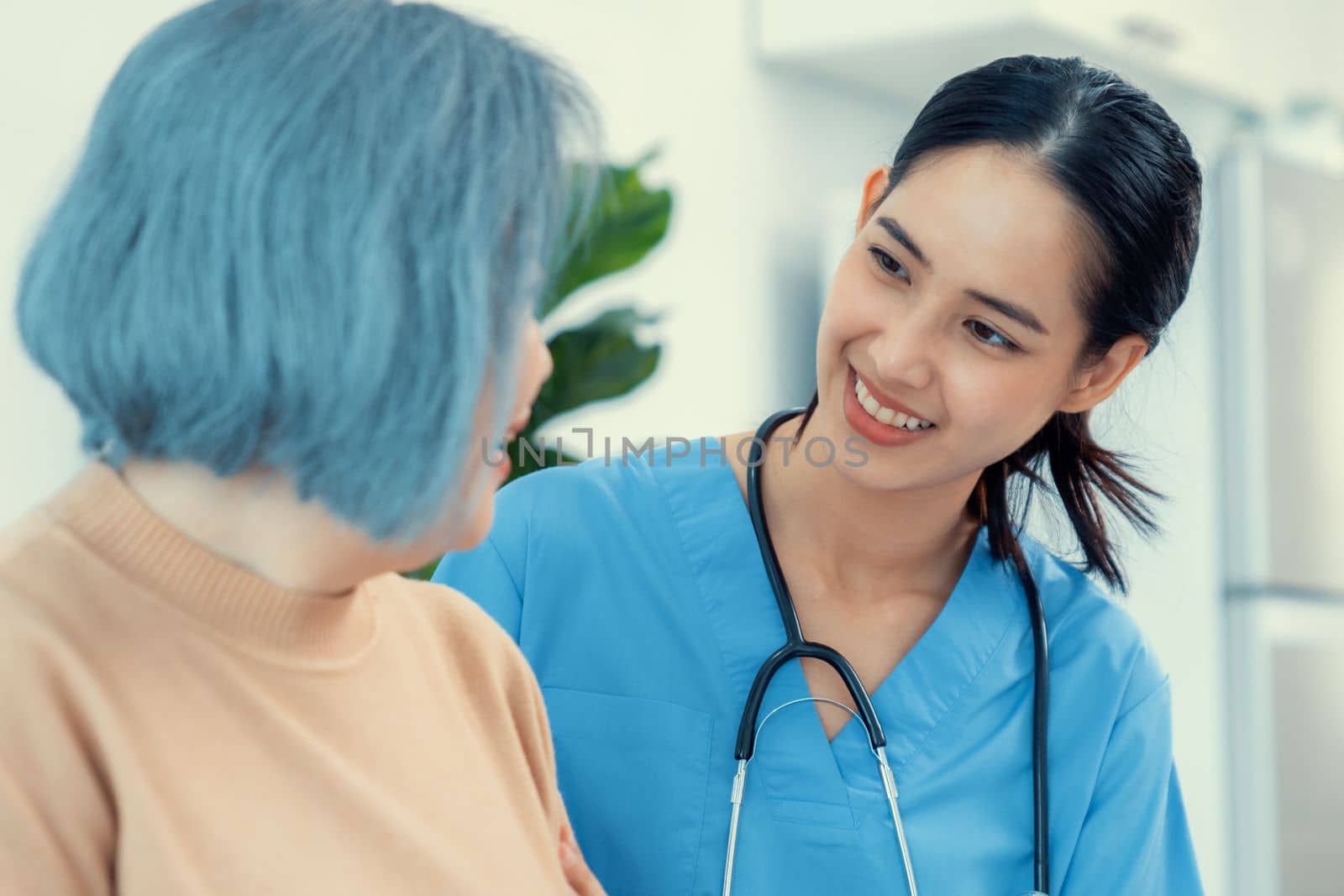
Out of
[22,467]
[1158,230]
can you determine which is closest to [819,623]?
[1158,230]

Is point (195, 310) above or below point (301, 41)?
below

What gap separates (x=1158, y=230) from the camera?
3.84 feet

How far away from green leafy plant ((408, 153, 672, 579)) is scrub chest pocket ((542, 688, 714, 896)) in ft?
2.03

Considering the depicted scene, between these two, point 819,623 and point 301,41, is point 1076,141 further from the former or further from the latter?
point 301,41

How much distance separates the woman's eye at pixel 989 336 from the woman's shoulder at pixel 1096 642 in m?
0.31

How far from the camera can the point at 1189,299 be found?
106 inches

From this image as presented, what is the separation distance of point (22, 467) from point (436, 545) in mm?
1077

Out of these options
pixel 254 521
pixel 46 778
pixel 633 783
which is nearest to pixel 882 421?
pixel 633 783

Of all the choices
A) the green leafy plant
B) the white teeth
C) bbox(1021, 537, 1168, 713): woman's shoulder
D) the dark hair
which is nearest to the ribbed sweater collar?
the white teeth

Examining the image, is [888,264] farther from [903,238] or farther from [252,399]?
[252,399]

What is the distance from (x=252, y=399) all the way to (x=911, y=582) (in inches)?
33.8

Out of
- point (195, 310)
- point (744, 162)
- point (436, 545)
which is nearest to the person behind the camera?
point (195, 310)

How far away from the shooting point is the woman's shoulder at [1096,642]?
126 cm

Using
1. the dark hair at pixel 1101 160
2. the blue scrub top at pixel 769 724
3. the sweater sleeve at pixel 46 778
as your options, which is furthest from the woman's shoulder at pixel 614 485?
the sweater sleeve at pixel 46 778
